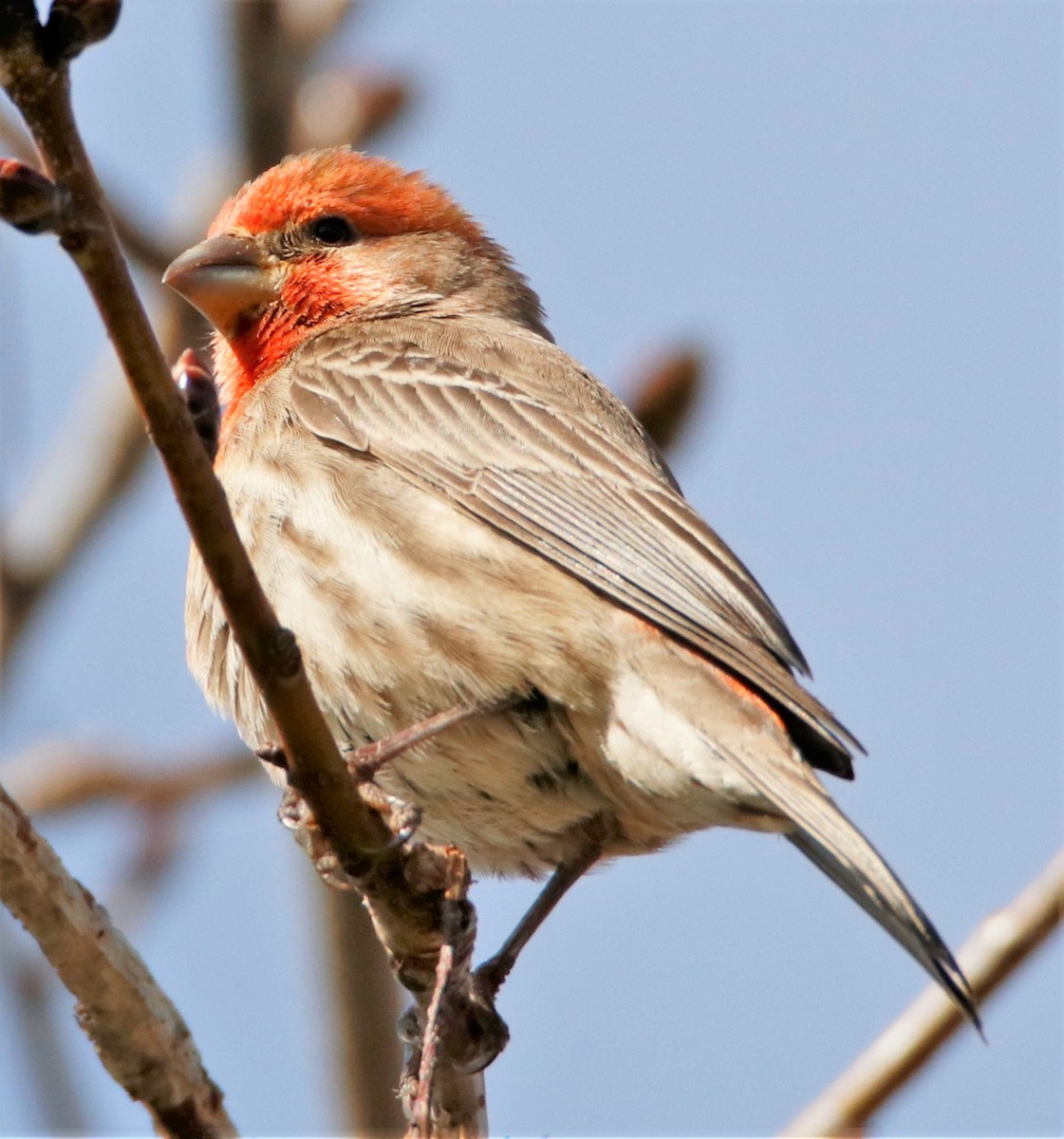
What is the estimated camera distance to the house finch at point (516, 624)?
16.4 feet

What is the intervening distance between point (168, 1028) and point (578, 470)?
2397 millimetres

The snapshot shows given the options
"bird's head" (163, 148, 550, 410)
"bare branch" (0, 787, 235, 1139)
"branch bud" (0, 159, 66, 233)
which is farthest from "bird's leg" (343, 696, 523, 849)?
"bird's head" (163, 148, 550, 410)

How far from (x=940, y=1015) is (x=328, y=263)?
12.6 ft

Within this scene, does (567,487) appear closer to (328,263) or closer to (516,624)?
(516,624)

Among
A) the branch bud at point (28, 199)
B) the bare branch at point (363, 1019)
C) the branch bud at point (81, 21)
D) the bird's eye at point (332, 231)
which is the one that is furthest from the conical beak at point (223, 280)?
the branch bud at point (81, 21)

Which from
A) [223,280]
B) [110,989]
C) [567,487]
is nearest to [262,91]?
[223,280]

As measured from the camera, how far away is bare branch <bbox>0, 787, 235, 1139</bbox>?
4.06m

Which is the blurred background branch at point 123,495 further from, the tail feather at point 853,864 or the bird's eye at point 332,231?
the tail feather at point 853,864

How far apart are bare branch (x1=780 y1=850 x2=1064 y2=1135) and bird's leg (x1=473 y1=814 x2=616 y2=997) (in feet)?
3.40

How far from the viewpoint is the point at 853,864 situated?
4.45 meters

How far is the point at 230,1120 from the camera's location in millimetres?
4512

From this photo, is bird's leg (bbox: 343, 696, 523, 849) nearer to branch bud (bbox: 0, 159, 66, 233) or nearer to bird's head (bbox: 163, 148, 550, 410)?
branch bud (bbox: 0, 159, 66, 233)

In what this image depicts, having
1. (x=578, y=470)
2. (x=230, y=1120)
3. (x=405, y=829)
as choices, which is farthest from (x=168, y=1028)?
(x=578, y=470)

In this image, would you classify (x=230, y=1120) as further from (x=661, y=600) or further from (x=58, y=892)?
(x=661, y=600)
